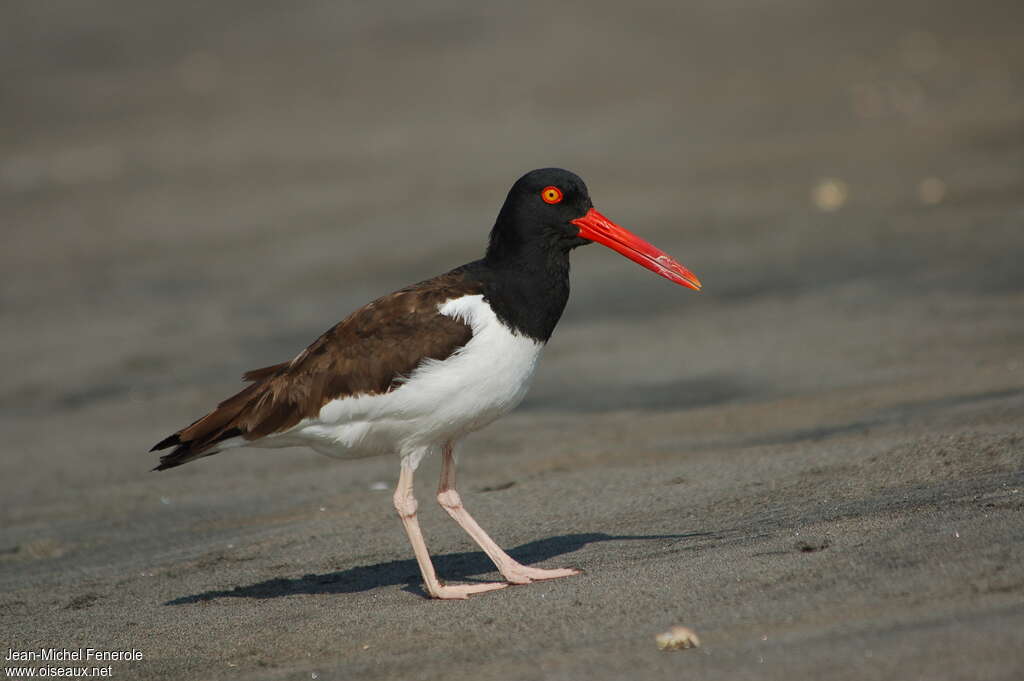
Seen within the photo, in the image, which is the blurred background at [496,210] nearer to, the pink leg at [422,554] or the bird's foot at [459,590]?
the pink leg at [422,554]

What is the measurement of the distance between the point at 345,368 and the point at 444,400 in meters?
0.62

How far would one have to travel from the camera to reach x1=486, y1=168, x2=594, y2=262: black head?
6621mm

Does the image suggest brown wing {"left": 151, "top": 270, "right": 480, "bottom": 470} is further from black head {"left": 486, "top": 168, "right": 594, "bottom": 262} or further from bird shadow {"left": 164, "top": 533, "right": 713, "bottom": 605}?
bird shadow {"left": 164, "top": 533, "right": 713, "bottom": 605}

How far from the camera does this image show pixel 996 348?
9562 millimetres

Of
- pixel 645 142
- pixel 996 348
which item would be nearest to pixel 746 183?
pixel 645 142

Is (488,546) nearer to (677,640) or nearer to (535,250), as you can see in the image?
(535,250)

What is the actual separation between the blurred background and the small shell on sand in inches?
121

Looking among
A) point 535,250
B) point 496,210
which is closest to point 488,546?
point 535,250

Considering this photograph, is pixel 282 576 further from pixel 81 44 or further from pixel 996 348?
pixel 81 44

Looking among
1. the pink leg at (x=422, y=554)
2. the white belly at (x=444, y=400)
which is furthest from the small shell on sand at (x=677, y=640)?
the white belly at (x=444, y=400)

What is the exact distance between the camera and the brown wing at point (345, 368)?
632 centimetres

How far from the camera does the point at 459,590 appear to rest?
620 centimetres

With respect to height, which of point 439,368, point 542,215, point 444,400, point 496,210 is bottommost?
point 444,400

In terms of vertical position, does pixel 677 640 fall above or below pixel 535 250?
below
